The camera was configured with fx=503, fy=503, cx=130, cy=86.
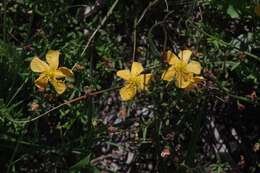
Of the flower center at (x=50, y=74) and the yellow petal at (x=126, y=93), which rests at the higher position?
the flower center at (x=50, y=74)

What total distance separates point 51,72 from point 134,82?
374 millimetres

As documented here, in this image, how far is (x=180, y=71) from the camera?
7.23 ft

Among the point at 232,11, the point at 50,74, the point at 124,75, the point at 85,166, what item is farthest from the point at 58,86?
the point at 232,11

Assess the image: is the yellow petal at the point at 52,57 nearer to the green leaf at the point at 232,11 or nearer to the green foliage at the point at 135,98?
the green foliage at the point at 135,98

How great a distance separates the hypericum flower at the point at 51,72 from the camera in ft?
7.34

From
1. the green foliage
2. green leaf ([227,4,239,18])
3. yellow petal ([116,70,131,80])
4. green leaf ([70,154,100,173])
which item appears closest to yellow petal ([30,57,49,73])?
the green foliage

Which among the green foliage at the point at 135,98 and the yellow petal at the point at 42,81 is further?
the green foliage at the point at 135,98

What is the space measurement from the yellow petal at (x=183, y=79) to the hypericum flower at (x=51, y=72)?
0.47 metres

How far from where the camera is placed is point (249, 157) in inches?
107

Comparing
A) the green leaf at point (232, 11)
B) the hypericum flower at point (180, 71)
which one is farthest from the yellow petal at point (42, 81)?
the green leaf at point (232, 11)

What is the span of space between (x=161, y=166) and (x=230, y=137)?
44 cm

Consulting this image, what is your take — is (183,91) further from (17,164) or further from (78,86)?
(17,164)

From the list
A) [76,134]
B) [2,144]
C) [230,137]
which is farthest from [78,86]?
[230,137]

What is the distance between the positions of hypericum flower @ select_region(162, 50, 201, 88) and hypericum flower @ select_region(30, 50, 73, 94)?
44cm
